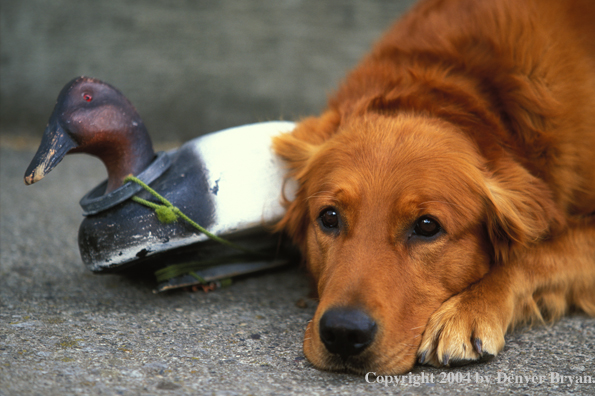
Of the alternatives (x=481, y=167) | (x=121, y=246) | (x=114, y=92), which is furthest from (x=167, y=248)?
(x=481, y=167)

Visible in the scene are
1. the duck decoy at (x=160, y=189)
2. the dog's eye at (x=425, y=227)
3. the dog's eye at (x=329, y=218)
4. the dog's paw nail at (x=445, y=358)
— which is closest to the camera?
the dog's paw nail at (x=445, y=358)

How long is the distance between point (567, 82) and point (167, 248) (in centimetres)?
207

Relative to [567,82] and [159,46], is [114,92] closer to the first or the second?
[567,82]

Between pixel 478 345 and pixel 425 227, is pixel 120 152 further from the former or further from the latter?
pixel 478 345

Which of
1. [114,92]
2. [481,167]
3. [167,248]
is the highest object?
[114,92]

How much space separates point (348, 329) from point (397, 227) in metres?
0.48

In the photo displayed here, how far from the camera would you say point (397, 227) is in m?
2.10

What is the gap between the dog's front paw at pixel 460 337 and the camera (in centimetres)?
200

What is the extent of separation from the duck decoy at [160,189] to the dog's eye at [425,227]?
2.73 feet

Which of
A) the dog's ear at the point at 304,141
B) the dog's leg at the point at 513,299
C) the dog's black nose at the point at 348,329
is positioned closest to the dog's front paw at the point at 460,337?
the dog's leg at the point at 513,299

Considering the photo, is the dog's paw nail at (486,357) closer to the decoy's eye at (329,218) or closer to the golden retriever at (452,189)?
the golden retriever at (452,189)

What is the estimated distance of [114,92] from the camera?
98.8 inches

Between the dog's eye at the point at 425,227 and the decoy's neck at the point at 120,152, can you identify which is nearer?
the dog's eye at the point at 425,227

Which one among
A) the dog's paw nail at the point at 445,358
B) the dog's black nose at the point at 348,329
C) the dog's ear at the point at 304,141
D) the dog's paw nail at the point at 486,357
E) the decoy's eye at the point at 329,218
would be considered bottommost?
the dog's paw nail at the point at 486,357
